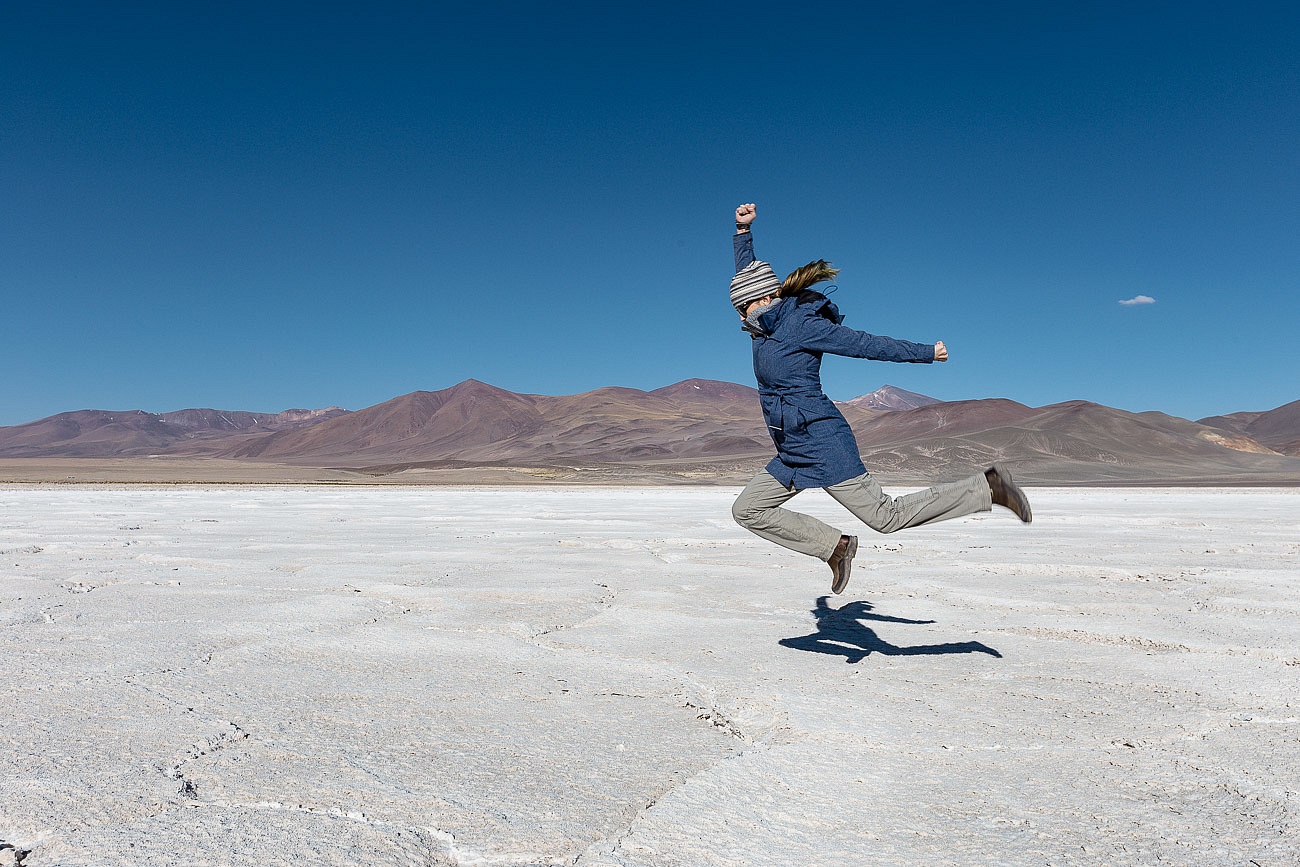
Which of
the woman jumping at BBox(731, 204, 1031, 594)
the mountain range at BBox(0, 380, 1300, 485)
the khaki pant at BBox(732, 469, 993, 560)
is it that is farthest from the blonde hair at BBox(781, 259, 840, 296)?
the mountain range at BBox(0, 380, 1300, 485)

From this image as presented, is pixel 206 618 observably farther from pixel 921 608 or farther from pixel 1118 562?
pixel 1118 562

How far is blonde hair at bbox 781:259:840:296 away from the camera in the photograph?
343cm

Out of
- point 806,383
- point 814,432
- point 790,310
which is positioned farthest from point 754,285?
point 814,432

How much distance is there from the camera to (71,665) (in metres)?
3.11

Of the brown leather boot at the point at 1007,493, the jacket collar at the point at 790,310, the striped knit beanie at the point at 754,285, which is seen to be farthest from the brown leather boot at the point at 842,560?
the striped knit beanie at the point at 754,285

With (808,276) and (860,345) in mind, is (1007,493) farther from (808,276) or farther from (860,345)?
(808,276)

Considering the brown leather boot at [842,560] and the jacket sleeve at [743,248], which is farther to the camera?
the jacket sleeve at [743,248]

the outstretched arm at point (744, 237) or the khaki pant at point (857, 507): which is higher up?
the outstretched arm at point (744, 237)

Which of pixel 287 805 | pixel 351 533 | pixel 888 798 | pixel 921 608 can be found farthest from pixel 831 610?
pixel 351 533

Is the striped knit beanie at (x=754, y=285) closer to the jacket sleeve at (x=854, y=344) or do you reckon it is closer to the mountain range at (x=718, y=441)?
the jacket sleeve at (x=854, y=344)

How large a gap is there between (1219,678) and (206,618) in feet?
14.3

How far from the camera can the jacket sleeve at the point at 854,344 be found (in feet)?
10.4

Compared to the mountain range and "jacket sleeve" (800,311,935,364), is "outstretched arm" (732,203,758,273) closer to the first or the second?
"jacket sleeve" (800,311,935,364)

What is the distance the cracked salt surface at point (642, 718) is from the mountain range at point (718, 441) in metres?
34.8
